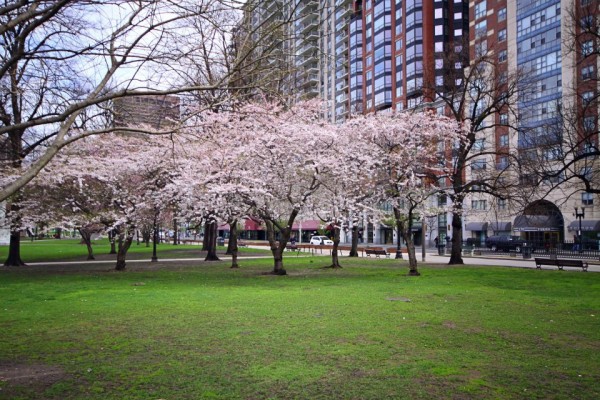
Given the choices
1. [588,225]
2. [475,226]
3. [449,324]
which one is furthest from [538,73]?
[449,324]

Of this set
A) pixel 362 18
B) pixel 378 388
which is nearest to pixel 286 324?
pixel 378 388

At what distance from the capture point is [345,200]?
22.6 metres

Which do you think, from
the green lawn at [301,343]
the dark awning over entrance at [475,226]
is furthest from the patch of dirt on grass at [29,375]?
the dark awning over entrance at [475,226]

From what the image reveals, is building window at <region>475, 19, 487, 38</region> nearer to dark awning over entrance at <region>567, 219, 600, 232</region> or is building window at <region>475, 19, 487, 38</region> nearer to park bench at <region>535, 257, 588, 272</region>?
dark awning over entrance at <region>567, 219, 600, 232</region>

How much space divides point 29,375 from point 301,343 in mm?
4138

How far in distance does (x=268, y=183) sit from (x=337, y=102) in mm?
78550

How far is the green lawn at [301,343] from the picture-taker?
598 centimetres

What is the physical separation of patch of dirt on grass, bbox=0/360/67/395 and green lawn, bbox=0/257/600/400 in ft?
0.10

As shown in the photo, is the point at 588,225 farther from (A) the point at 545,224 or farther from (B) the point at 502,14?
(B) the point at 502,14

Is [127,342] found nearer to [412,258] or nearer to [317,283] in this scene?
[317,283]

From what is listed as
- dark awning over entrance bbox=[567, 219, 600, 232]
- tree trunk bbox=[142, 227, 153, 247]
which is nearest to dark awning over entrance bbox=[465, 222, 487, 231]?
dark awning over entrance bbox=[567, 219, 600, 232]

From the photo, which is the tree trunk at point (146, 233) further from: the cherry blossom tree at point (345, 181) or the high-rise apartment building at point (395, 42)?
the high-rise apartment building at point (395, 42)

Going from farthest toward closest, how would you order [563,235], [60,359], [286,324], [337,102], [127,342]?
[337,102]
[563,235]
[286,324]
[127,342]
[60,359]

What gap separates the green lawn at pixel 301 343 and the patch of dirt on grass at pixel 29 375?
30 mm
